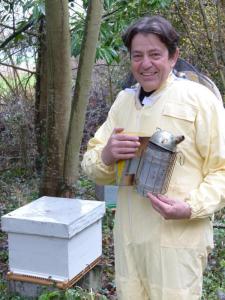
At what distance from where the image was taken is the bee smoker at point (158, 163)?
167 cm

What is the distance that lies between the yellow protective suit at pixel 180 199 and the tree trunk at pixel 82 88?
2.35m

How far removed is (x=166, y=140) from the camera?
166 centimetres

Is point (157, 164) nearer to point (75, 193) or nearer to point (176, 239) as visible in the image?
point (176, 239)

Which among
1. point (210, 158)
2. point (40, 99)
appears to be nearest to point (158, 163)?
point (210, 158)

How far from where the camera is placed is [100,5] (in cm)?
412

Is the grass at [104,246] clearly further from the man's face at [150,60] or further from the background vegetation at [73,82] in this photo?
the man's face at [150,60]

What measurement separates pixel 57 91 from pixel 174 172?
8.82ft

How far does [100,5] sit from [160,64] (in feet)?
8.26

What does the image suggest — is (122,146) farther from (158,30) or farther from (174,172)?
(158,30)

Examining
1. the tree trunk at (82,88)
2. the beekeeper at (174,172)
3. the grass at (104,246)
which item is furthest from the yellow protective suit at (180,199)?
the tree trunk at (82,88)

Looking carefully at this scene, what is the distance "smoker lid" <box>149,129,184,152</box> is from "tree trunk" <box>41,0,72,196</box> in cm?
262

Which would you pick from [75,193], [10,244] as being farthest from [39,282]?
[75,193]

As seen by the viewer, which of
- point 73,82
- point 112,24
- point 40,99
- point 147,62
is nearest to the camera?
point 147,62

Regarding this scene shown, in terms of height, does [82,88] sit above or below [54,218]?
above
